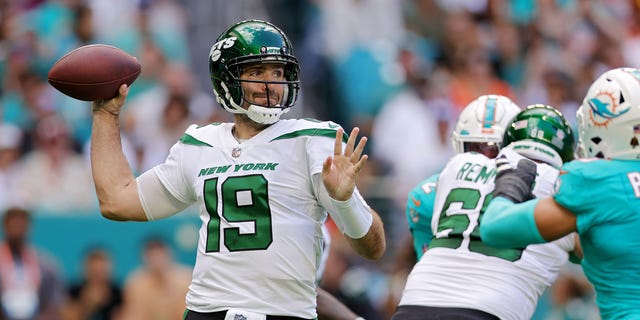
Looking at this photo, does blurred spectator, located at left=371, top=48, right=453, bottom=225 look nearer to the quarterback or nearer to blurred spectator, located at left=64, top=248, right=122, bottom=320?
blurred spectator, located at left=64, top=248, right=122, bottom=320

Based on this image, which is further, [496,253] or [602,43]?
[602,43]

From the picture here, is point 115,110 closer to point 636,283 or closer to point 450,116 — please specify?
point 636,283

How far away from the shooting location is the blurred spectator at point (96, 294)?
476 inches

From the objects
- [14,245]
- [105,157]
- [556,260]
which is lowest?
[14,245]

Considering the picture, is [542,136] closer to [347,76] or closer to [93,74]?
[93,74]

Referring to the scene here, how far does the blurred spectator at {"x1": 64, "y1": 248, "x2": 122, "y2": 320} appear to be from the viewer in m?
12.1

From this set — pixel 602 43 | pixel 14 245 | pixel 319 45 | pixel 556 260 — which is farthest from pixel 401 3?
pixel 556 260

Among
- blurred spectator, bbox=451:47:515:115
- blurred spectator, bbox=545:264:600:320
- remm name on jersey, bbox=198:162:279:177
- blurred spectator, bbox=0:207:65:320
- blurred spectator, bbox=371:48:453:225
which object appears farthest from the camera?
blurred spectator, bbox=451:47:515:115

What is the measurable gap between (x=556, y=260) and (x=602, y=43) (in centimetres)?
863

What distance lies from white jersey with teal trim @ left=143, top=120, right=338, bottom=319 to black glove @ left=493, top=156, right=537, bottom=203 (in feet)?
2.66

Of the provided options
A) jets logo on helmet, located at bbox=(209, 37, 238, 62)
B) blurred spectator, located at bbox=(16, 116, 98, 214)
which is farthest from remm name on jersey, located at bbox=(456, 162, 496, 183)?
blurred spectator, located at bbox=(16, 116, 98, 214)

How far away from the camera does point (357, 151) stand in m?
5.80

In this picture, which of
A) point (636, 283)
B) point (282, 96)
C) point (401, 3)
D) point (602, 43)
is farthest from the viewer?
point (401, 3)

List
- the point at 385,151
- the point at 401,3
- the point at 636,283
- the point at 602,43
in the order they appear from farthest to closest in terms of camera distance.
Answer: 1. the point at 401,3
2. the point at 602,43
3. the point at 385,151
4. the point at 636,283
